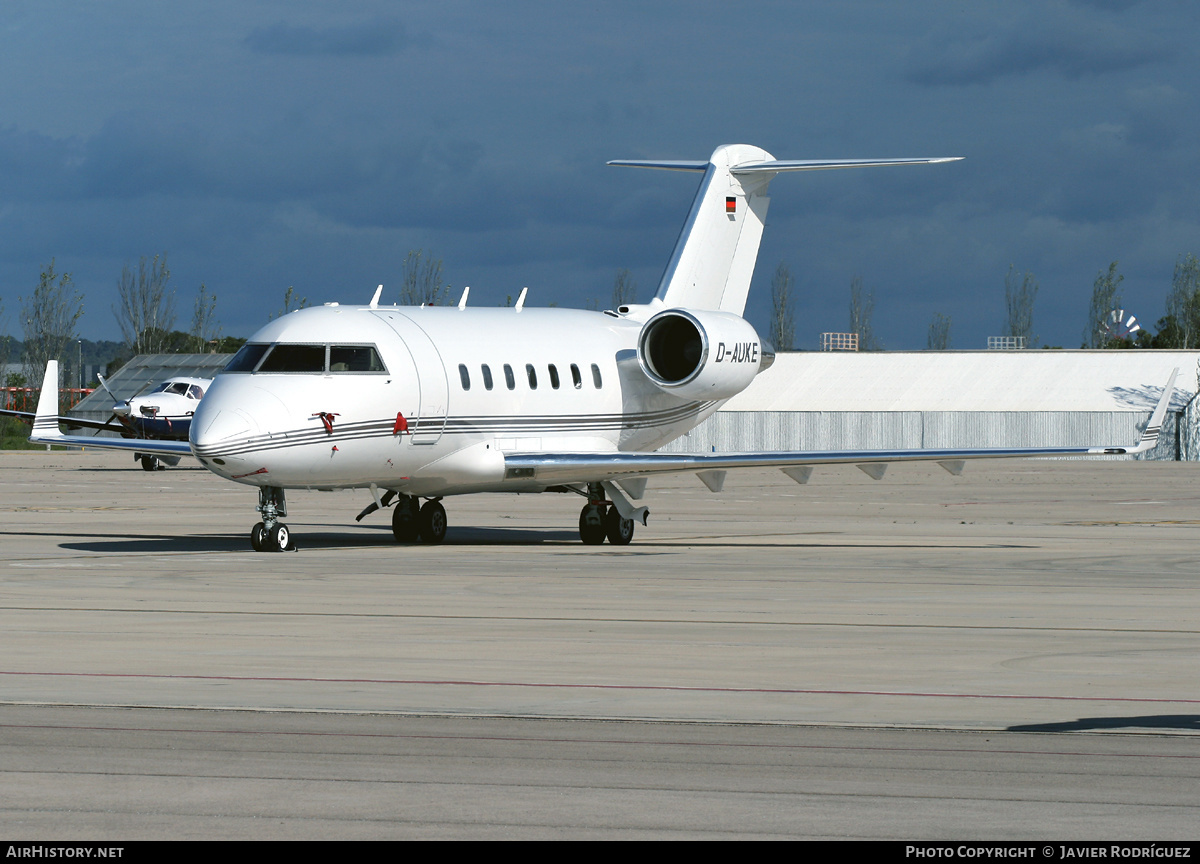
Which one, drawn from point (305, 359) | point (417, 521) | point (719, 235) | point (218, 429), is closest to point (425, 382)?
point (305, 359)

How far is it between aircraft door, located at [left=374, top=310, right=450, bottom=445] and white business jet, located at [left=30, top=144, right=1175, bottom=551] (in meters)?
0.02

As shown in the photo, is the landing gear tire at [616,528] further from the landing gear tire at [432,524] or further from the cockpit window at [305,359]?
the cockpit window at [305,359]

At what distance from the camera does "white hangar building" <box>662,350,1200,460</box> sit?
76188 mm

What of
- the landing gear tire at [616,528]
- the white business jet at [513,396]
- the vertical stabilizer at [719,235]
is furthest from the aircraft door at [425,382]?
the vertical stabilizer at [719,235]

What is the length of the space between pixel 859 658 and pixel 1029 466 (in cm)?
5621

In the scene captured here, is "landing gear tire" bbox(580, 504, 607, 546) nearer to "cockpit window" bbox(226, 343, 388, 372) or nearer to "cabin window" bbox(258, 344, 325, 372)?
"cockpit window" bbox(226, 343, 388, 372)

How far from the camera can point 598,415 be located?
1041 inches

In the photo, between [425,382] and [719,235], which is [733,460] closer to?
[425,382]

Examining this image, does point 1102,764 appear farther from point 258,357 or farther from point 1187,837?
point 258,357

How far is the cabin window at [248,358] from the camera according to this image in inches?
862

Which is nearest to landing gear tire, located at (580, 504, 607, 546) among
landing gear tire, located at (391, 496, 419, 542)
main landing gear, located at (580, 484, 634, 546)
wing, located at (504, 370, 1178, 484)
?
main landing gear, located at (580, 484, 634, 546)

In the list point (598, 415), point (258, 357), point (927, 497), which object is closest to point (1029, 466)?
point (927, 497)

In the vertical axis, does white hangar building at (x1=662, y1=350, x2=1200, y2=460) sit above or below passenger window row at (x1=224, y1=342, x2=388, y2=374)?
above

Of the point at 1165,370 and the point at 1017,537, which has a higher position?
the point at 1165,370
